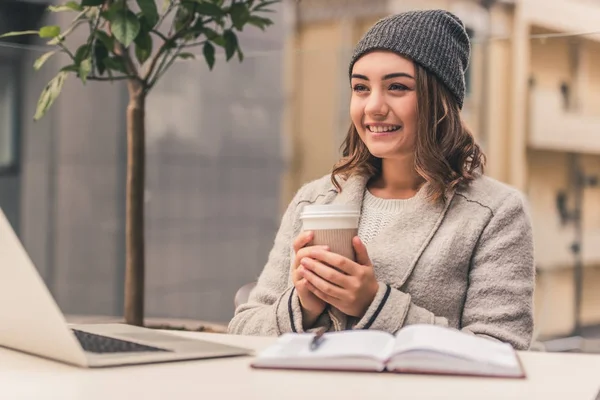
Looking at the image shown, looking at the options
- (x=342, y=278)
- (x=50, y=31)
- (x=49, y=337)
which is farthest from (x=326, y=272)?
(x=50, y=31)

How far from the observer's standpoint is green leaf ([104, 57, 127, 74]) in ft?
6.97

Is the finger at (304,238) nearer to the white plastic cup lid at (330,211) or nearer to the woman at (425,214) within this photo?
the white plastic cup lid at (330,211)

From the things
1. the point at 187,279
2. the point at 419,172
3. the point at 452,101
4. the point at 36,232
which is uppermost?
the point at 452,101

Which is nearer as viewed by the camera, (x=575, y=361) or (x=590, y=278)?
(x=575, y=361)

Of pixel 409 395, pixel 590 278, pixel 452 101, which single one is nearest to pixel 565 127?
pixel 590 278

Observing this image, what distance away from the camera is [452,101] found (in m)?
1.67

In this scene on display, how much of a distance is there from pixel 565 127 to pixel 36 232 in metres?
2.51

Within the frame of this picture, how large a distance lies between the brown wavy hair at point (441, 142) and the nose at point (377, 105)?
7 cm

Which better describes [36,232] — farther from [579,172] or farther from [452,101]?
[452,101]

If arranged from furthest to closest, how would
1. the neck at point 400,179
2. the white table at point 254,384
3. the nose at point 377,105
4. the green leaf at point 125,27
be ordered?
the green leaf at point 125,27
the neck at point 400,179
the nose at point 377,105
the white table at point 254,384

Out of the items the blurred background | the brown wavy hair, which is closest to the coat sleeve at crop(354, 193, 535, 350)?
the brown wavy hair

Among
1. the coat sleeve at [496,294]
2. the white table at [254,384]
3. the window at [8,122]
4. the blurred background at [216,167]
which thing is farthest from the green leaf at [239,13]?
the window at [8,122]

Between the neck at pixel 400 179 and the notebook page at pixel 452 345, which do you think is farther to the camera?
the neck at pixel 400 179

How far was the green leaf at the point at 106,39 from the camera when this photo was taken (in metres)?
2.08
